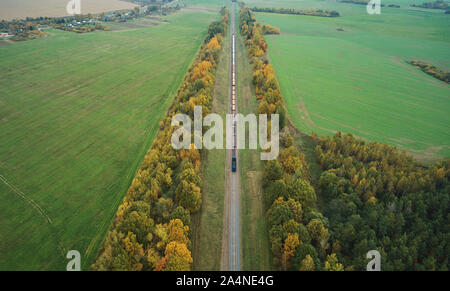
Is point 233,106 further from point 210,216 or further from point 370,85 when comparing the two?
point 370,85

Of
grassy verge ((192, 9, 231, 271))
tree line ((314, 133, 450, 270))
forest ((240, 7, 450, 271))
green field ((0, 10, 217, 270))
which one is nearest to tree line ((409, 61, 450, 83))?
forest ((240, 7, 450, 271))

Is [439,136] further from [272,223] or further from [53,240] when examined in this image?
[53,240]

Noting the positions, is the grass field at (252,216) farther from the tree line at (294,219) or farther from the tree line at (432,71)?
→ the tree line at (432,71)

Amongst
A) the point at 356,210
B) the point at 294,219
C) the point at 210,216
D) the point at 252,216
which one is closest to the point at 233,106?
the point at 252,216

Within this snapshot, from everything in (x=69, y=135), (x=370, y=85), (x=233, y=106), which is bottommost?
(x=69, y=135)
